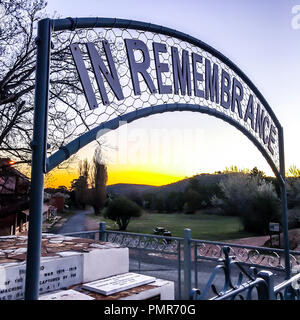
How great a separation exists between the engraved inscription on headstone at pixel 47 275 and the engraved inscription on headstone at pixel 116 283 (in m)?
0.20

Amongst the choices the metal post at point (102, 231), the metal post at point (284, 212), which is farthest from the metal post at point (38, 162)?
the metal post at point (102, 231)

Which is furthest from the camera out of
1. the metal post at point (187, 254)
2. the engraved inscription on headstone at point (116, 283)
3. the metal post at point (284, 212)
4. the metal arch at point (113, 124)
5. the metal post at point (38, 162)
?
the metal post at point (187, 254)

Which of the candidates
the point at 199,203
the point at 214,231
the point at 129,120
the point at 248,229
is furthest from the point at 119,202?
the point at 129,120

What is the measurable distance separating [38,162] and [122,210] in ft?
76.5

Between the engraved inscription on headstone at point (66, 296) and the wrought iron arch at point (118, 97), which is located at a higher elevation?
the wrought iron arch at point (118, 97)

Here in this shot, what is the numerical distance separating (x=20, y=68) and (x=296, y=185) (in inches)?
807

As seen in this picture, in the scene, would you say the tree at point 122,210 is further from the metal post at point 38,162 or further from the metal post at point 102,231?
the metal post at point 38,162

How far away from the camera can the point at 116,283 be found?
10.7 ft

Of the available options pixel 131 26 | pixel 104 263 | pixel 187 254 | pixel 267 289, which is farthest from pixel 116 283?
pixel 187 254

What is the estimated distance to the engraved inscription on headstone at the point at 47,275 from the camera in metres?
2.76

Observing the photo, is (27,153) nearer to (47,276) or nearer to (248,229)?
(47,276)

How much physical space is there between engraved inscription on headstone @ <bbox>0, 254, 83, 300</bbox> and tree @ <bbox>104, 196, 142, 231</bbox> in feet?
70.4

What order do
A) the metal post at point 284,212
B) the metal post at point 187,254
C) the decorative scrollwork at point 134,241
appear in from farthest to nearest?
1. the decorative scrollwork at point 134,241
2. the metal post at point 187,254
3. the metal post at point 284,212

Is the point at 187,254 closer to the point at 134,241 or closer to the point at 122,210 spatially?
the point at 134,241
